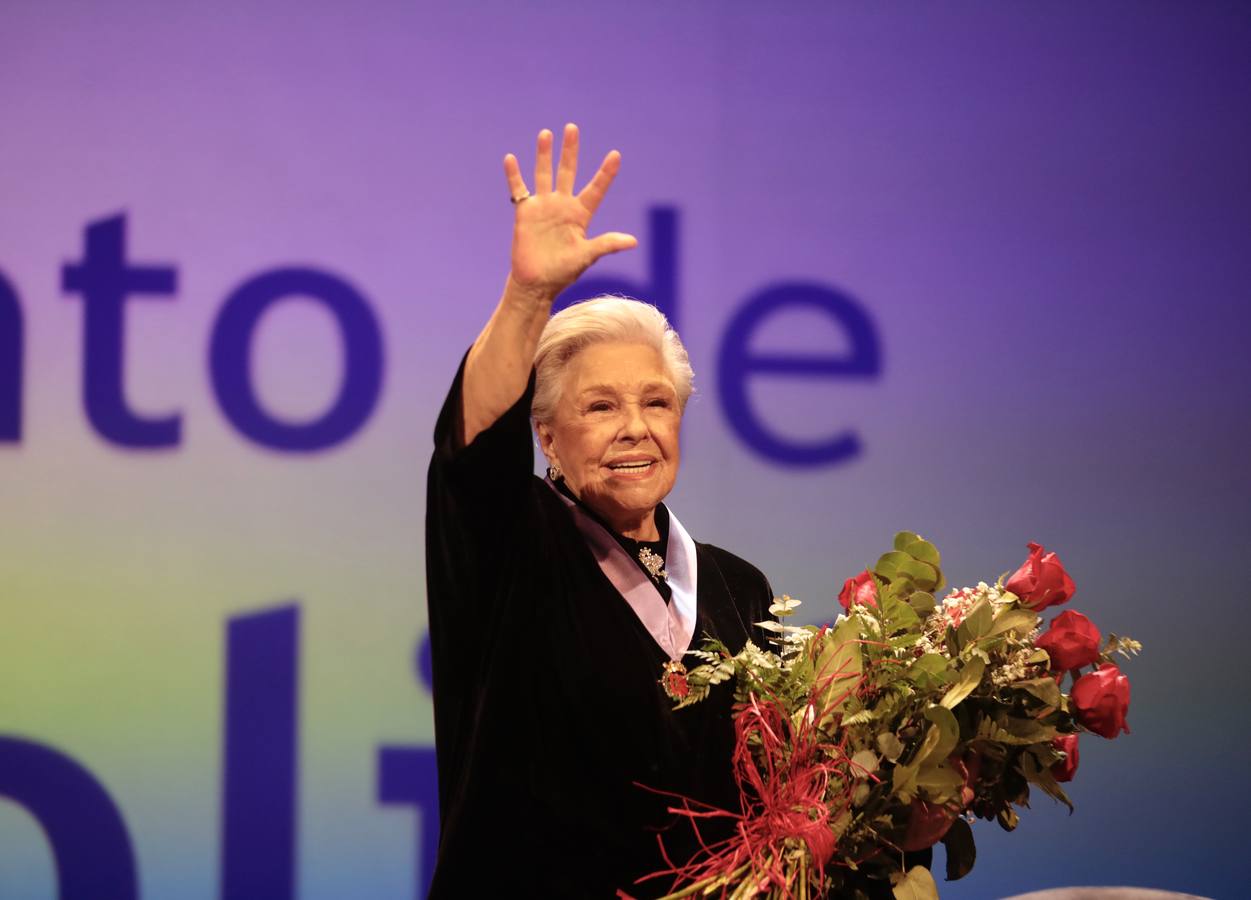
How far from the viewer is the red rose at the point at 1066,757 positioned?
1.40 meters

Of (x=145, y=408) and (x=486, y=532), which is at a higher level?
(x=145, y=408)

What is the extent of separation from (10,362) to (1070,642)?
2.15 m

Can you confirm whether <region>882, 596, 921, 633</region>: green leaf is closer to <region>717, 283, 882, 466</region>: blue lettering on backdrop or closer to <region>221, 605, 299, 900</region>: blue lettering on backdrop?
<region>717, 283, 882, 466</region>: blue lettering on backdrop

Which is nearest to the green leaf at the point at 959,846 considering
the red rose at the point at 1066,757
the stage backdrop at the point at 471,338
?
the red rose at the point at 1066,757

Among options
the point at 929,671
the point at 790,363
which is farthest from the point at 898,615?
the point at 790,363

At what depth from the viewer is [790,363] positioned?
284 centimetres

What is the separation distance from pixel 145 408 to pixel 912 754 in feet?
6.18

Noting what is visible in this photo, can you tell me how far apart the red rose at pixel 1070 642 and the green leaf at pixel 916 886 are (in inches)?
10.9

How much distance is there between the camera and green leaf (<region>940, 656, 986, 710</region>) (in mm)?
1280

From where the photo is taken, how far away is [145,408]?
8.63 ft

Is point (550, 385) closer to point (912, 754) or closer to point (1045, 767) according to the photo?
point (912, 754)

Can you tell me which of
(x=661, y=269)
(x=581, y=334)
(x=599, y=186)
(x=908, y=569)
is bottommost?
(x=908, y=569)

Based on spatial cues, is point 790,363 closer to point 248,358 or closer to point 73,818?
point 248,358

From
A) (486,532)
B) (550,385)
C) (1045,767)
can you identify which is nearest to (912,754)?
(1045,767)
